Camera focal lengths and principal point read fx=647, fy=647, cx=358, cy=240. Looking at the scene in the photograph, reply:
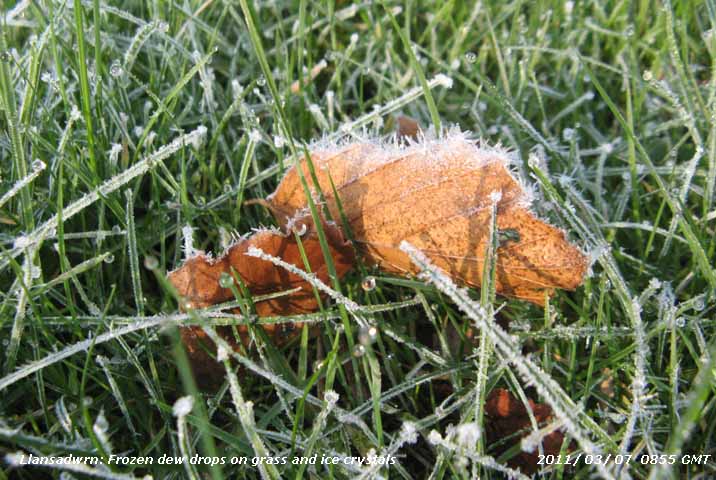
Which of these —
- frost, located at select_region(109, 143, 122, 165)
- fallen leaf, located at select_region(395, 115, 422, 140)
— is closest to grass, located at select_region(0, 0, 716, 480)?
frost, located at select_region(109, 143, 122, 165)

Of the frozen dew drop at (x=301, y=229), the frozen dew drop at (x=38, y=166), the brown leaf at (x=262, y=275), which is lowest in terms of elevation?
the brown leaf at (x=262, y=275)

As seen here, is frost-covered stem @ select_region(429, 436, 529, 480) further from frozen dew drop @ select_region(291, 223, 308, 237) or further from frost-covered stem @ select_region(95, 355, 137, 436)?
frost-covered stem @ select_region(95, 355, 137, 436)

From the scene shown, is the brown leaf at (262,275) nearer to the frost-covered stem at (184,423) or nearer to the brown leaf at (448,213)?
the brown leaf at (448,213)

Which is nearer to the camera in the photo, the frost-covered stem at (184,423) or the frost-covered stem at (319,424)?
the frost-covered stem at (184,423)

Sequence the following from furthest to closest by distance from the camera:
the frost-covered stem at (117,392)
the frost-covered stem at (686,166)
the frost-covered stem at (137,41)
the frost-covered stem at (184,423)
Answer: the frost-covered stem at (137,41)
the frost-covered stem at (686,166)
the frost-covered stem at (117,392)
the frost-covered stem at (184,423)

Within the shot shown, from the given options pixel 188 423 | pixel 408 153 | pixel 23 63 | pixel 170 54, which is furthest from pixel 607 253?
pixel 23 63

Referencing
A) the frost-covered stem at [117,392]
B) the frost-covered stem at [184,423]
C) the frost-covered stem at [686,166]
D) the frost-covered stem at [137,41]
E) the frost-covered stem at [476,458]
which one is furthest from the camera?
the frost-covered stem at [137,41]

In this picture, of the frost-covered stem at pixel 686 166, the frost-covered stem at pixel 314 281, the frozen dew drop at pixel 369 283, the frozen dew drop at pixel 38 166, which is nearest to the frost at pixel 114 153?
the frozen dew drop at pixel 38 166
